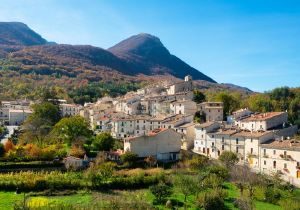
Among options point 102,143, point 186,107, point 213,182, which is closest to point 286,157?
point 213,182

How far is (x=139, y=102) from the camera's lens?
86250mm

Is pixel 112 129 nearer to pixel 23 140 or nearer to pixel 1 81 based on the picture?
pixel 23 140

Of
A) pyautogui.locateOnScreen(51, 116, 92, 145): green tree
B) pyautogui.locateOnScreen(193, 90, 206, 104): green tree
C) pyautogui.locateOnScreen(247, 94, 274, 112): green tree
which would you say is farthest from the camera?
pyautogui.locateOnScreen(193, 90, 206, 104): green tree

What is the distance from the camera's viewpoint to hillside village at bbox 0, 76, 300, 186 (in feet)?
175

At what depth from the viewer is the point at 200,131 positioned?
208 feet

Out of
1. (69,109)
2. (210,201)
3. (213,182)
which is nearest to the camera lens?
(210,201)

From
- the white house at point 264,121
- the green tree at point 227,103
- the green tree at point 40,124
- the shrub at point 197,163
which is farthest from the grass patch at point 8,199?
the green tree at point 227,103

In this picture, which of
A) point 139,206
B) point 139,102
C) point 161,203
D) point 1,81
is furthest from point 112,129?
point 1,81

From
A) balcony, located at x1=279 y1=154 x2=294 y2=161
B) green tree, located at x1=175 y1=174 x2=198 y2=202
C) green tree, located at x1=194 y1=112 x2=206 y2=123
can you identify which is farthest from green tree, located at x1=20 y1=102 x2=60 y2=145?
balcony, located at x1=279 y1=154 x2=294 y2=161

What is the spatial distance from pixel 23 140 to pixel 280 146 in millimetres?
36074

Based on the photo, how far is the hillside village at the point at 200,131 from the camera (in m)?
53.2

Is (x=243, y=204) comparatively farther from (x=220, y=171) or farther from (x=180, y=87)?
(x=180, y=87)

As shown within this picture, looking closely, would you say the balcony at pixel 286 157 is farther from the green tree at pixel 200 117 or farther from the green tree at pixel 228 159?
the green tree at pixel 200 117

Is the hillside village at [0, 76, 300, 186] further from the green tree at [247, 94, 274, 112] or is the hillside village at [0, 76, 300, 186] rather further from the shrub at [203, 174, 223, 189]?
the shrub at [203, 174, 223, 189]
